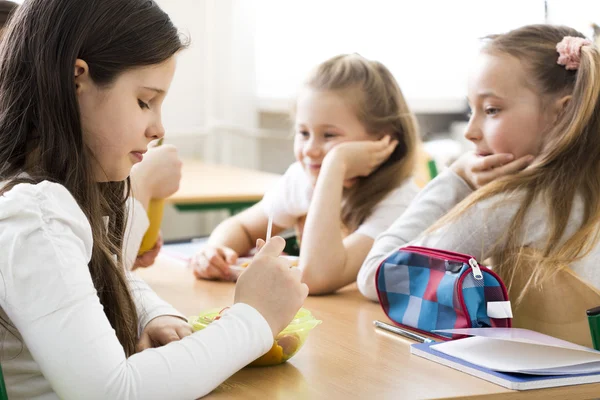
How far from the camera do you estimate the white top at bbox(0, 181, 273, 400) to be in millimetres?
812

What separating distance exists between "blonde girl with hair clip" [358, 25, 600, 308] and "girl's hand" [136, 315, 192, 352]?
0.41 m

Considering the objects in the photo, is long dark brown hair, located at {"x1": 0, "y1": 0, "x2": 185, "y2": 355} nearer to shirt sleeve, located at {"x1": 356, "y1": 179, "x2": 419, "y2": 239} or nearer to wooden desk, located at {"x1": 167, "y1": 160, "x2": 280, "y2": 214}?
shirt sleeve, located at {"x1": 356, "y1": 179, "x2": 419, "y2": 239}

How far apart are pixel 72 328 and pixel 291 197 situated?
1.19 meters

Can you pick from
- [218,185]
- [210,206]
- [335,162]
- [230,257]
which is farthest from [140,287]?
[218,185]

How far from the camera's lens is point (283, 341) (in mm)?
1027

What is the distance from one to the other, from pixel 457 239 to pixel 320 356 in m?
0.37

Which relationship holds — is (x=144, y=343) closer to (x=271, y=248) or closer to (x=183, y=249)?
A: (x=271, y=248)

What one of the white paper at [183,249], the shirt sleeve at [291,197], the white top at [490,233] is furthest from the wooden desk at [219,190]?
the white top at [490,233]

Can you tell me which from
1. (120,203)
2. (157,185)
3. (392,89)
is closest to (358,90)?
(392,89)

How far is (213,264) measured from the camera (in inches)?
64.4

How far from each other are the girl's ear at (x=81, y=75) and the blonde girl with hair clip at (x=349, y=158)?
0.72 metres

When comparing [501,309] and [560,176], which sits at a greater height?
[560,176]

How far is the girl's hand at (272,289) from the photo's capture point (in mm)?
959

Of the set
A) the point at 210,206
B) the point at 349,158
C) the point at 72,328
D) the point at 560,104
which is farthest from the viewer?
the point at 210,206
